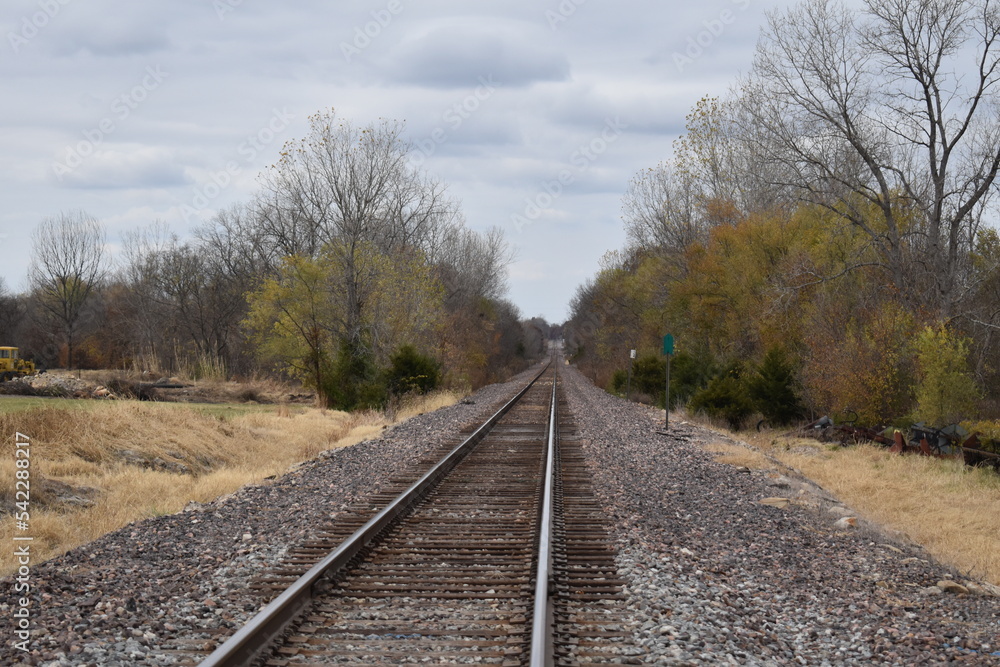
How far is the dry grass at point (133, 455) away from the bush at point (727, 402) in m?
11.4

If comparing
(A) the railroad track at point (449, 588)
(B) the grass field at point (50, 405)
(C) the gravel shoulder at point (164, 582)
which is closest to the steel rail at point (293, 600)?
(A) the railroad track at point (449, 588)

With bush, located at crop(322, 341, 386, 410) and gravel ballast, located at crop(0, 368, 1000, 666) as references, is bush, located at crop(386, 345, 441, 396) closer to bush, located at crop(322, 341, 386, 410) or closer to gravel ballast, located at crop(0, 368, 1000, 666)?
bush, located at crop(322, 341, 386, 410)

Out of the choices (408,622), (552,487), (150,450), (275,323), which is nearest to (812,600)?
(408,622)

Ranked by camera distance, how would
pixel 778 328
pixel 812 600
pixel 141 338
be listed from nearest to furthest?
pixel 812 600 < pixel 778 328 < pixel 141 338

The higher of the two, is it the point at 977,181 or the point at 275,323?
the point at 977,181

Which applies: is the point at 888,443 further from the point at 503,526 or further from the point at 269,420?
the point at 269,420

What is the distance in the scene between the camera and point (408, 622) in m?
5.90

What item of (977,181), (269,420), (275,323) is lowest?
(269,420)

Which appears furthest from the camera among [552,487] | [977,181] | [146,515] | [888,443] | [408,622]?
[977,181]

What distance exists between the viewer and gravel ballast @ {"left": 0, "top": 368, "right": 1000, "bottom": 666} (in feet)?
18.2

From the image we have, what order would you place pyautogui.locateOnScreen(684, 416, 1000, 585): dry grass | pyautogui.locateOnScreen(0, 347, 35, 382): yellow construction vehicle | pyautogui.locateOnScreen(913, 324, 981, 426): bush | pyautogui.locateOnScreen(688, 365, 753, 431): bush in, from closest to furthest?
pyautogui.locateOnScreen(684, 416, 1000, 585): dry grass, pyautogui.locateOnScreen(913, 324, 981, 426): bush, pyautogui.locateOnScreen(688, 365, 753, 431): bush, pyautogui.locateOnScreen(0, 347, 35, 382): yellow construction vehicle

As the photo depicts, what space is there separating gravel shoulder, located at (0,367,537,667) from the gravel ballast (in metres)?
0.02

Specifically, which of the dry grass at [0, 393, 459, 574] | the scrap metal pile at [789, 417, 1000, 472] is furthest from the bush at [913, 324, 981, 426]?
the dry grass at [0, 393, 459, 574]

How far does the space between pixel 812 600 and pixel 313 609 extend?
12.9ft
